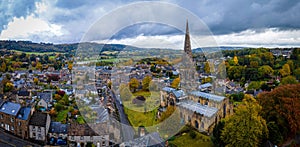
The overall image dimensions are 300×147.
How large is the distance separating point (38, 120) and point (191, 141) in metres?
10.2

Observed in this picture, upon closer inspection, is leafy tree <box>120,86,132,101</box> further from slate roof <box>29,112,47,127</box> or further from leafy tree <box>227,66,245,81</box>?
leafy tree <box>227,66,245,81</box>

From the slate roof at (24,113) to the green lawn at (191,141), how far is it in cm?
976

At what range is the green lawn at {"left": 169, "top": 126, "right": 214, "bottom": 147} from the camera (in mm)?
13773

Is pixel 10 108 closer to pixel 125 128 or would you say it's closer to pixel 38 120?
pixel 38 120

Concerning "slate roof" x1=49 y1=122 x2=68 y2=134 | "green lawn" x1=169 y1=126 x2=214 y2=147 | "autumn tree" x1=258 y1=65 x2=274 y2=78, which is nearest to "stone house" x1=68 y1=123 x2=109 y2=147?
"slate roof" x1=49 y1=122 x2=68 y2=134

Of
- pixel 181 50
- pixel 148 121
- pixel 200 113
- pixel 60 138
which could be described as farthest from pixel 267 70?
pixel 60 138

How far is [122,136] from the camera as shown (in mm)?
14133

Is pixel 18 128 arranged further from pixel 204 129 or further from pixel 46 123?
pixel 204 129

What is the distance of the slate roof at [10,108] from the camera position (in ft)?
50.5

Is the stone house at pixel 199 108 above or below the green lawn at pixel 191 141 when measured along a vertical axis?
above

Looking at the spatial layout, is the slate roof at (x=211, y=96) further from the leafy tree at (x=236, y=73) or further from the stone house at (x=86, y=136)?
the leafy tree at (x=236, y=73)

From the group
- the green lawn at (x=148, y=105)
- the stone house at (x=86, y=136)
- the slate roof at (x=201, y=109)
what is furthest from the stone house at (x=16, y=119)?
the slate roof at (x=201, y=109)

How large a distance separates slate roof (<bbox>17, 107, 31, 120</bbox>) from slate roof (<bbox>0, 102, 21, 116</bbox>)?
239mm

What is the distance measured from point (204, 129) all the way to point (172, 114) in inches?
109
